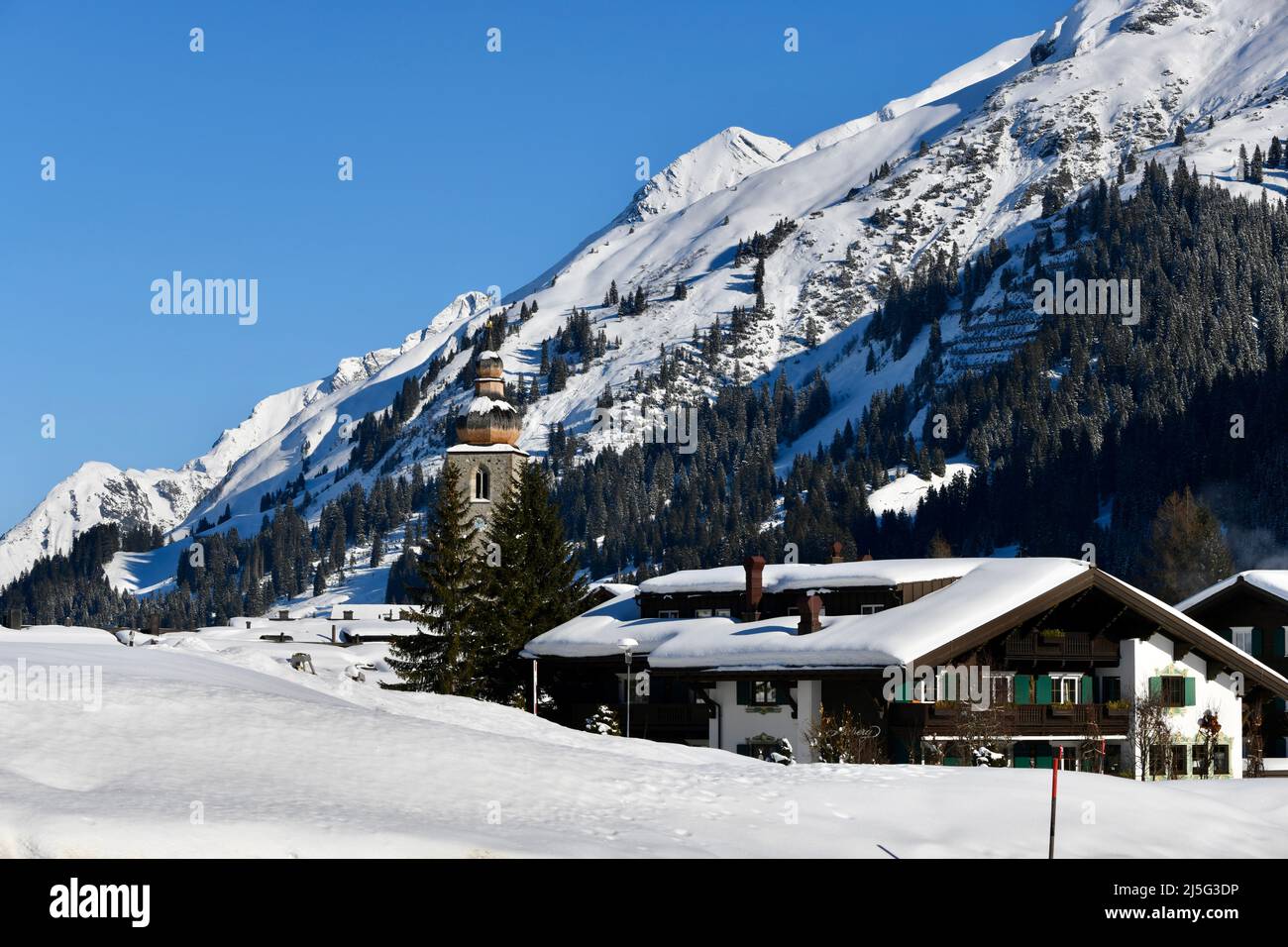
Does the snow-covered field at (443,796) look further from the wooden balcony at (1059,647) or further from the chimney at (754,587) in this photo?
the chimney at (754,587)

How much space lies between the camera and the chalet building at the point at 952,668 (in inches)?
2286

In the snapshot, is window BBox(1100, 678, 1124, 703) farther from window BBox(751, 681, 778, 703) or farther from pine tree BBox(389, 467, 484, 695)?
pine tree BBox(389, 467, 484, 695)

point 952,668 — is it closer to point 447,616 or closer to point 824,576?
point 824,576

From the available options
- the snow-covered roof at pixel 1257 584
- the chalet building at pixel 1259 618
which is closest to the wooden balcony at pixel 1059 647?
the snow-covered roof at pixel 1257 584

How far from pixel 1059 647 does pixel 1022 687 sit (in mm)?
1868

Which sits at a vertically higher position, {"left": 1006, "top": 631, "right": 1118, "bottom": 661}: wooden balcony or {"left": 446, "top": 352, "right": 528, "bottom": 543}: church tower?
{"left": 446, "top": 352, "right": 528, "bottom": 543}: church tower

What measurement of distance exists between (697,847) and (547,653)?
139ft

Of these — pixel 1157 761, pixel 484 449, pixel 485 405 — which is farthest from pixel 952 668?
pixel 485 405

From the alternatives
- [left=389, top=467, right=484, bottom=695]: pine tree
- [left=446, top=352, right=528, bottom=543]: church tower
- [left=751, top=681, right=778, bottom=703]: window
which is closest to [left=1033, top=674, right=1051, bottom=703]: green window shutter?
[left=751, top=681, right=778, bottom=703]: window

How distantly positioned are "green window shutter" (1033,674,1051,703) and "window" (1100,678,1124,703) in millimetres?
2422

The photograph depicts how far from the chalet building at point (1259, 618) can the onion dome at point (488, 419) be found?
192ft

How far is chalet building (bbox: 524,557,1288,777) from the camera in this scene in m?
58.1

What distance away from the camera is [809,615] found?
208 ft
